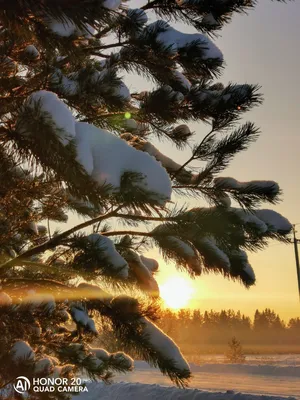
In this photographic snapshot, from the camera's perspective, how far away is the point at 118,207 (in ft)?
7.77

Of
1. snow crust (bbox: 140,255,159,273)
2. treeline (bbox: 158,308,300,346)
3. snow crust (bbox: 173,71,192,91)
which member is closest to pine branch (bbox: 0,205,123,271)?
snow crust (bbox: 140,255,159,273)

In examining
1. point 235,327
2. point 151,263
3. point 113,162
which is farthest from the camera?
point 235,327

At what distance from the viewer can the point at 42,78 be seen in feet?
11.7

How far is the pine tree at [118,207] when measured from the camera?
251 cm

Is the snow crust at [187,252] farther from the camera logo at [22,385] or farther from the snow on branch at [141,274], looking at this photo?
the camera logo at [22,385]

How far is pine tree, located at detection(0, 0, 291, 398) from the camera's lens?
2.51 metres

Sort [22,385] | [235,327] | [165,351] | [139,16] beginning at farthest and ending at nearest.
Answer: [235,327]
[139,16]
[22,385]
[165,351]

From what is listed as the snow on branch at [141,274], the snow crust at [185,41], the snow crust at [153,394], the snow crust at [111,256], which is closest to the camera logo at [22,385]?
the snow crust at [111,256]

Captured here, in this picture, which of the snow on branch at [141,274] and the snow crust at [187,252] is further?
the snow on branch at [141,274]

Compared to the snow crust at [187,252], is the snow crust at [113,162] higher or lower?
higher

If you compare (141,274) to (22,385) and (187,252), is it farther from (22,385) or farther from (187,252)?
(22,385)

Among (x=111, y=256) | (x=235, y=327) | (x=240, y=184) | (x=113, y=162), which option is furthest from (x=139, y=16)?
(x=235, y=327)

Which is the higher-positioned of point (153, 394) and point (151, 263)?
point (151, 263)

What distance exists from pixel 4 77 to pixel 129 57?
42.8 inches
